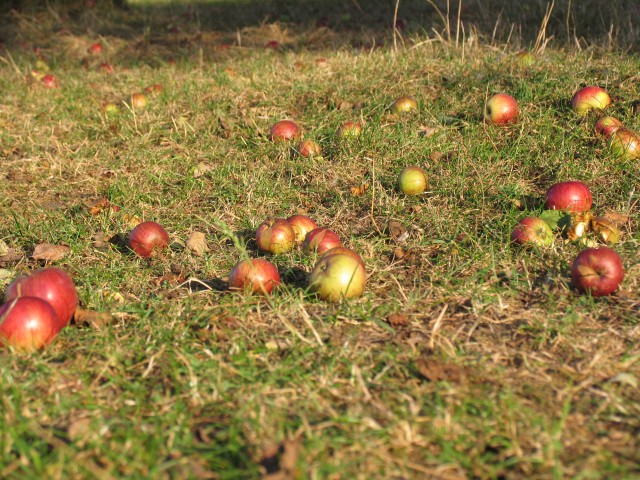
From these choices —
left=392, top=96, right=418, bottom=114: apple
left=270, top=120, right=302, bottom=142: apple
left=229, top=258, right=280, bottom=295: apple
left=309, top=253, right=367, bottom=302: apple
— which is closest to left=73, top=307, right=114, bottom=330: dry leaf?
left=229, top=258, right=280, bottom=295: apple

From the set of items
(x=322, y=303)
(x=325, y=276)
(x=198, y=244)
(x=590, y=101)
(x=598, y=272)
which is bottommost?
(x=198, y=244)

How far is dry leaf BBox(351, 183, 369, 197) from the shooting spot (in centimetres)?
389

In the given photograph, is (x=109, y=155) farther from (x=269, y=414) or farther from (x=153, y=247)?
(x=269, y=414)

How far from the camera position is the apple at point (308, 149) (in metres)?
4.35

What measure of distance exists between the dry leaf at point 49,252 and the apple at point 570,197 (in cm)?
254

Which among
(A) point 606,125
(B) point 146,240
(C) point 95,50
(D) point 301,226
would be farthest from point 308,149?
(C) point 95,50

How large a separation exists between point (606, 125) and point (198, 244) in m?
2.57

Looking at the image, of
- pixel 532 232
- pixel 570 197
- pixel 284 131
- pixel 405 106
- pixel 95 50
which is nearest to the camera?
pixel 532 232

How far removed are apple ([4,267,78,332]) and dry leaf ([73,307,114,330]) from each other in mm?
35

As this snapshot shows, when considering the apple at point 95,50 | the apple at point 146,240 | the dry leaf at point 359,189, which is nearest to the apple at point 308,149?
the dry leaf at point 359,189

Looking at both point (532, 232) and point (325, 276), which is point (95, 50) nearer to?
point (325, 276)

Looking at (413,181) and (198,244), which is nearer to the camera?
(198,244)

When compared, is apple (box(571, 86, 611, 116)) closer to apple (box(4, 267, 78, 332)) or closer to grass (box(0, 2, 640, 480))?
grass (box(0, 2, 640, 480))

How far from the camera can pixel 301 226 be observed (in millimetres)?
3422
